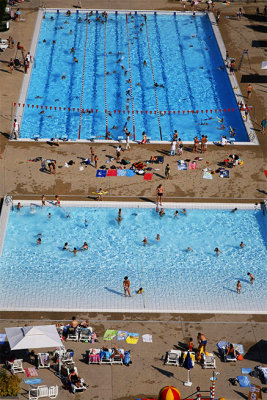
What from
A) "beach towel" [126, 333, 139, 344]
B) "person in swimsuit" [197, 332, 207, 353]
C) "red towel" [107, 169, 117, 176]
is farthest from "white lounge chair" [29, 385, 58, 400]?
"red towel" [107, 169, 117, 176]

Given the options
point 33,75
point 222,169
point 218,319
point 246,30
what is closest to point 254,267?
point 218,319

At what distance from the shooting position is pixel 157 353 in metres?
26.5

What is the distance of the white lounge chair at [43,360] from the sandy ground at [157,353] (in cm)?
22

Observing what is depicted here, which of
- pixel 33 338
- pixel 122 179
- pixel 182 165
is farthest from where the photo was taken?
pixel 182 165

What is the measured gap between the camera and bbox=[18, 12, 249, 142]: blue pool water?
41.3 meters

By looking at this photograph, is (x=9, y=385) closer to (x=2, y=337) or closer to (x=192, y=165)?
(x=2, y=337)

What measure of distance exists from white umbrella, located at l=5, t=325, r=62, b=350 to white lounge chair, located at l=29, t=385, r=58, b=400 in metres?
1.41

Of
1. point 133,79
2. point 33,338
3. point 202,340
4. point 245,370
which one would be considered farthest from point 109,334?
point 133,79

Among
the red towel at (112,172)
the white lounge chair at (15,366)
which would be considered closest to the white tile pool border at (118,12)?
the red towel at (112,172)

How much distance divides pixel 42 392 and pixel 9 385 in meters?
1.29

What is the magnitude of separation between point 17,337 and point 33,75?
23836 millimetres

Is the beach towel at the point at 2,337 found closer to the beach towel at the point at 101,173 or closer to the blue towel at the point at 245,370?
the blue towel at the point at 245,370

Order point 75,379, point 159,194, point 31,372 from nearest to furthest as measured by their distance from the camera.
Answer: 1. point 75,379
2. point 31,372
3. point 159,194

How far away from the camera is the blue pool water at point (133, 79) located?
135 ft
